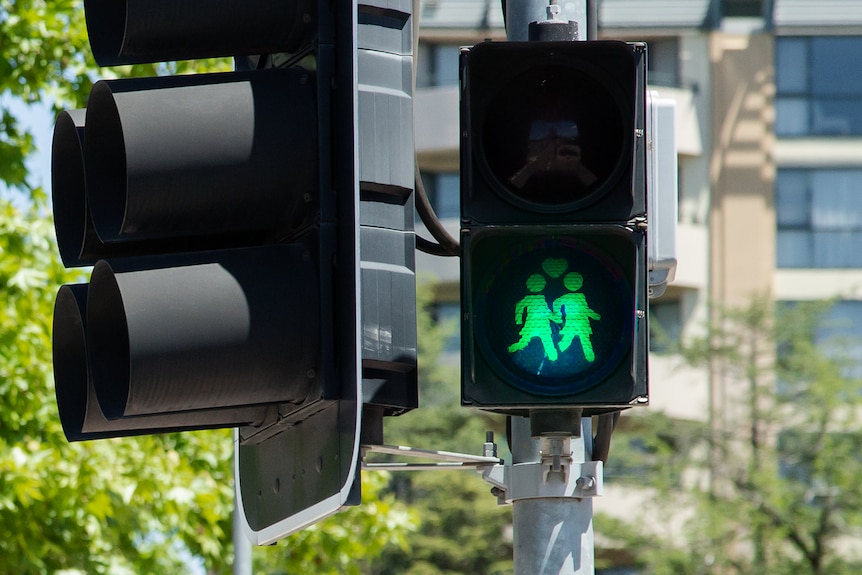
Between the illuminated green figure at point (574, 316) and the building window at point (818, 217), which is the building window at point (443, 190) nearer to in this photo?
the building window at point (818, 217)

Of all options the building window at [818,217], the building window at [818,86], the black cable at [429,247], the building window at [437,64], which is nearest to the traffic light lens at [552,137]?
the black cable at [429,247]

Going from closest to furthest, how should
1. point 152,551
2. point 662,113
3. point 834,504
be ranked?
point 662,113 < point 152,551 < point 834,504

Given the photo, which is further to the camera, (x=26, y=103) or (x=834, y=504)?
(x=834, y=504)

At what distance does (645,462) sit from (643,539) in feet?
6.26

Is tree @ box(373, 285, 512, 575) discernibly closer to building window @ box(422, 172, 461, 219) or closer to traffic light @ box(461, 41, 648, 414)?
building window @ box(422, 172, 461, 219)

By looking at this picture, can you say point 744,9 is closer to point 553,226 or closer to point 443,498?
point 443,498

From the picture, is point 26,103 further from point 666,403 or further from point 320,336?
point 666,403

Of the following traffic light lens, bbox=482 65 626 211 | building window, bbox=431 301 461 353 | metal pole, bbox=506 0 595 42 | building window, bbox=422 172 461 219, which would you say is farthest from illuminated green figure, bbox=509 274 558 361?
building window, bbox=431 301 461 353

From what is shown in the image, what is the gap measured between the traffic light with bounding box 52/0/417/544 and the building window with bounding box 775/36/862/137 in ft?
124

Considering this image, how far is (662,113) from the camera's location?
4.01m

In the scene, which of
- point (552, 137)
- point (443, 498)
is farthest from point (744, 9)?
point (552, 137)

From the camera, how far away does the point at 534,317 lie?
3.25 meters

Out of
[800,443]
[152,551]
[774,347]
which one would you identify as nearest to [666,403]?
[774,347]

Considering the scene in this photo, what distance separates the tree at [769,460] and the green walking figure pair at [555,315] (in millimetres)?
24250
